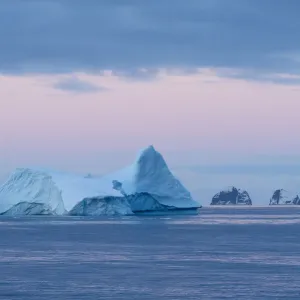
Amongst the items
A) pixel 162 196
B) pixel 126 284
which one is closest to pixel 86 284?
pixel 126 284

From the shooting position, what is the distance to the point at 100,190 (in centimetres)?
6325

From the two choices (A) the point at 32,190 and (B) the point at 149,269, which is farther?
(A) the point at 32,190

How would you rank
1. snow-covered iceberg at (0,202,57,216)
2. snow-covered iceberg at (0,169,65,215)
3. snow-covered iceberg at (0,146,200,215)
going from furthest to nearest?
snow-covered iceberg at (0,202,57,216)
snow-covered iceberg at (0,169,65,215)
snow-covered iceberg at (0,146,200,215)

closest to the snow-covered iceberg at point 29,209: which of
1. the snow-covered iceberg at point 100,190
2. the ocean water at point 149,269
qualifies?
the snow-covered iceberg at point 100,190

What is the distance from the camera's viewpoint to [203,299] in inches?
811

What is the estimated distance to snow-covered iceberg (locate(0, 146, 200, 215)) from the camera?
64250mm

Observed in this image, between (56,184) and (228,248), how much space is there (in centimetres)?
3063

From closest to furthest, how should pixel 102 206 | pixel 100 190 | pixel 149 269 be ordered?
pixel 149 269
pixel 100 190
pixel 102 206

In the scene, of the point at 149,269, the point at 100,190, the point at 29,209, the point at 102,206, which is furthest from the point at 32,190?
the point at 149,269

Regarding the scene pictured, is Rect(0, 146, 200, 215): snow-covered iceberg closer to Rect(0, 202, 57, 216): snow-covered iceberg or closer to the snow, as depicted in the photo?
the snow

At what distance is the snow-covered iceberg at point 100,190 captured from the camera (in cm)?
6425

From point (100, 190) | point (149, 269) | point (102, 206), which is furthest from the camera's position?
point (102, 206)

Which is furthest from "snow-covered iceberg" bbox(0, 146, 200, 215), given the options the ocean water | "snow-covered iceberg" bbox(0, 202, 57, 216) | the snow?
the ocean water

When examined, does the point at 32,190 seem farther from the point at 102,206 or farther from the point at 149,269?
the point at 149,269
